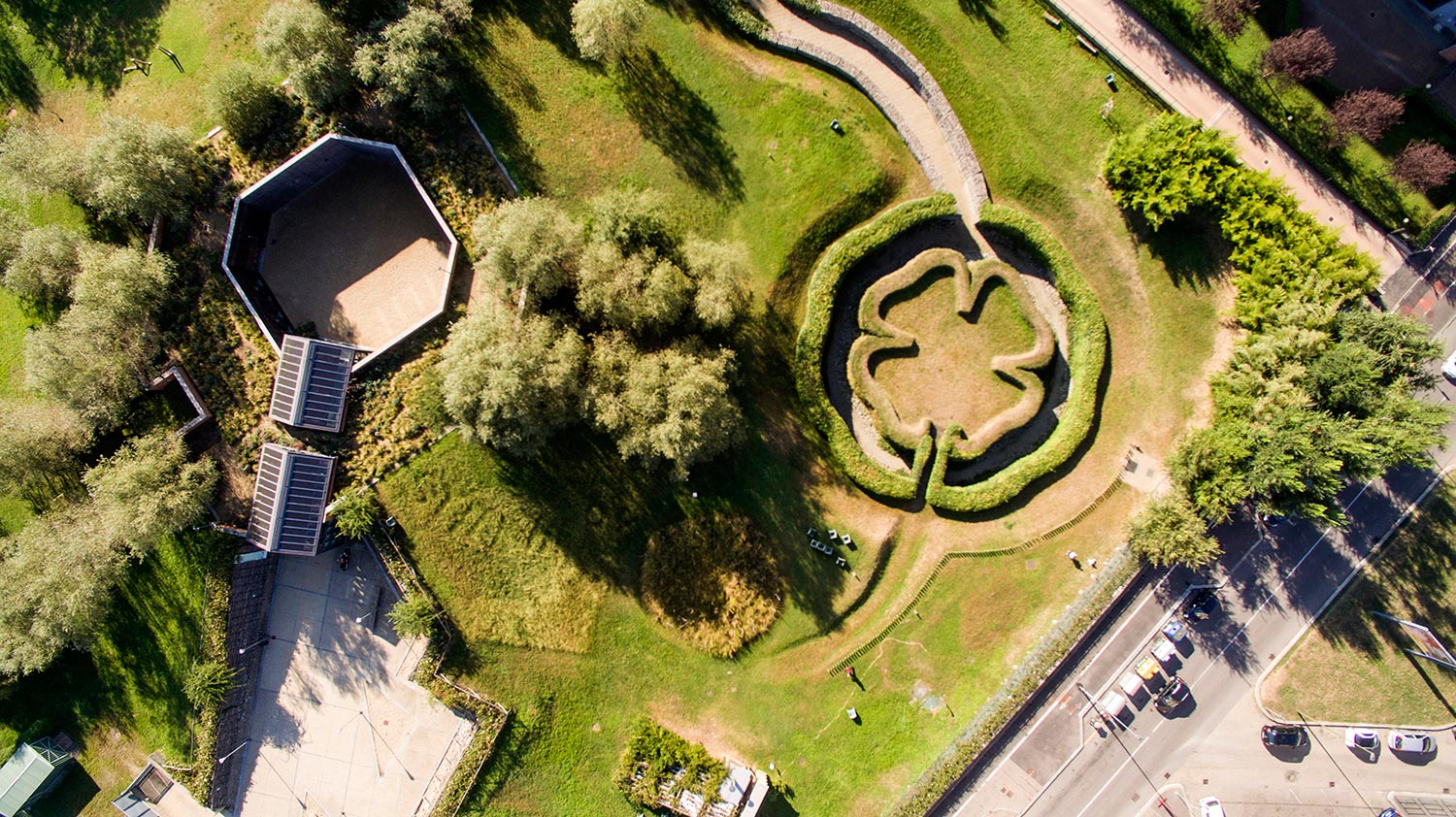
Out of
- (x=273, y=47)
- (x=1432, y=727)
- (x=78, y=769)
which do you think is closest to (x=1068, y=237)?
(x=1432, y=727)

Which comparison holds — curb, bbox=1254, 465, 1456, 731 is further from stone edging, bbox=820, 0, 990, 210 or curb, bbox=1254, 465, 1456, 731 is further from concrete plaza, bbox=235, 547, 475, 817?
concrete plaza, bbox=235, 547, 475, 817

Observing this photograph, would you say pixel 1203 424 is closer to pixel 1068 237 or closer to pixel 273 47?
pixel 1068 237

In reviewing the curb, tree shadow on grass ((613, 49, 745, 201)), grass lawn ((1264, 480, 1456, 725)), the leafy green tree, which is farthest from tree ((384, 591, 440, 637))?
grass lawn ((1264, 480, 1456, 725))

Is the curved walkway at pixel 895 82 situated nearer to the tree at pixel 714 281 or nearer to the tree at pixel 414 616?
the tree at pixel 714 281

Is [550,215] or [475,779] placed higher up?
[550,215]

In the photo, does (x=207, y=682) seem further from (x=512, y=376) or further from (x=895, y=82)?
(x=895, y=82)

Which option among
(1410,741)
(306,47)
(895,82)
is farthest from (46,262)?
(1410,741)

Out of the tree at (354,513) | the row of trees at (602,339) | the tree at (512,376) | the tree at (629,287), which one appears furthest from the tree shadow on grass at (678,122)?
the tree at (354,513)
